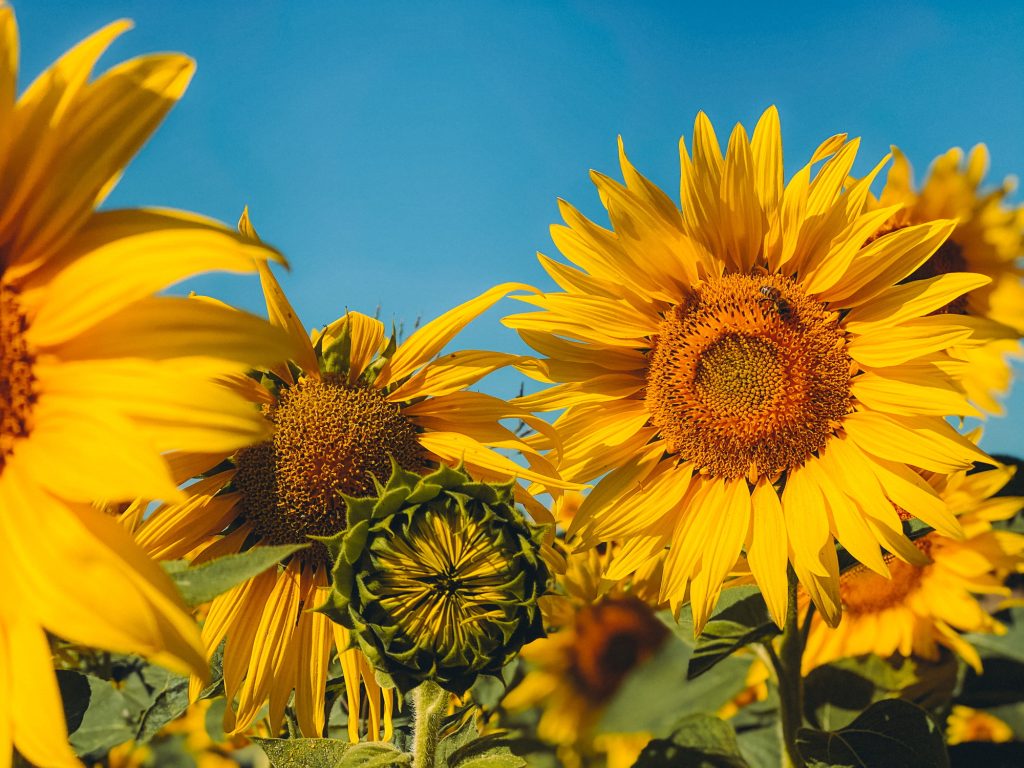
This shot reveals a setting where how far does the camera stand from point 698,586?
206cm

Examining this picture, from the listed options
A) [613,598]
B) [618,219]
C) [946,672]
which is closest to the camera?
[618,219]

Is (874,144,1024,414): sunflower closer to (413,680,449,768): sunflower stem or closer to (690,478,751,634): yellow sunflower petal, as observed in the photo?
(690,478,751,634): yellow sunflower petal

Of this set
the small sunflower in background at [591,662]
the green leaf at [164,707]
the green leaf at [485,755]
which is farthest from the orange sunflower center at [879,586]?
the green leaf at [164,707]

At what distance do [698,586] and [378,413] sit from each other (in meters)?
0.81

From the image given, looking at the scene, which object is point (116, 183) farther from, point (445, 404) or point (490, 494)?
point (445, 404)

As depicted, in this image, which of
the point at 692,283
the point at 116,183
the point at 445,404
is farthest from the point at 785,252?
the point at 116,183

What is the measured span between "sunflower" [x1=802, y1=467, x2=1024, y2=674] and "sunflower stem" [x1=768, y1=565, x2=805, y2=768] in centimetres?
85

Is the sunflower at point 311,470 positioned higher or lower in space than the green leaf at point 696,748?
higher

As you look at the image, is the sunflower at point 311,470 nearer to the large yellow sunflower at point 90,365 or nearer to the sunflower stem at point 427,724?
the sunflower stem at point 427,724

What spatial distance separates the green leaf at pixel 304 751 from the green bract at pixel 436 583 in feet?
0.62

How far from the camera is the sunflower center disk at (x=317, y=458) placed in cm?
176

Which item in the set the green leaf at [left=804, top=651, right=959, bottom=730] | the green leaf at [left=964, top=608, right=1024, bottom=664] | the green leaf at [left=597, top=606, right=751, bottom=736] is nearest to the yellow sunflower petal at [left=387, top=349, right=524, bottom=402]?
the green leaf at [left=597, top=606, right=751, bottom=736]

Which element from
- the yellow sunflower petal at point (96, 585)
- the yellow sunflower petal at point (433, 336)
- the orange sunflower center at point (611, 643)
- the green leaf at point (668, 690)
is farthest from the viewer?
the orange sunflower center at point (611, 643)

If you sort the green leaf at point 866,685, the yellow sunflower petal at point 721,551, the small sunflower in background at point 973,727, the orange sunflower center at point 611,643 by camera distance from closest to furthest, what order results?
1. the yellow sunflower petal at point 721,551
2. the green leaf at point 866,685
3. the small sunflower in background at point 973,727
4. the orange sunflower center at point 611,643
